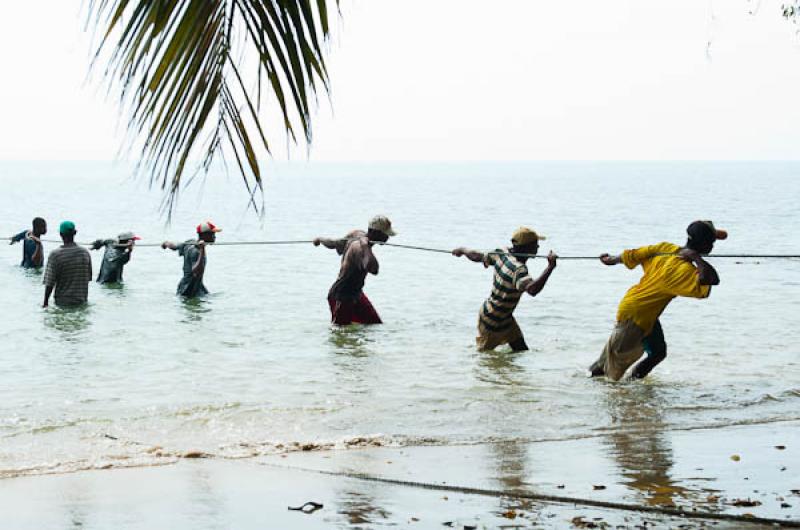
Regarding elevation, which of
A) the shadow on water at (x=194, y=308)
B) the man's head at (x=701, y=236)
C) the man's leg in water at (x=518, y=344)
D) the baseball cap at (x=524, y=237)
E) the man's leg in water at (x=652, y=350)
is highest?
the man's head at (x=701, y=236)

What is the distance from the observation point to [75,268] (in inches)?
615

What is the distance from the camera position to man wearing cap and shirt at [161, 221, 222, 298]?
53.3 ft

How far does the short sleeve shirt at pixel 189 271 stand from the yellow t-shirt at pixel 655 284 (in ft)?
27.4

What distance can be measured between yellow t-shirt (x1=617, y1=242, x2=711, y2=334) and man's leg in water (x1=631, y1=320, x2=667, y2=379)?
0.82 feet

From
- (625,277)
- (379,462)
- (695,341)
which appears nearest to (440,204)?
(625,277)

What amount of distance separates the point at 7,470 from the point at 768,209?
7382 centimetres

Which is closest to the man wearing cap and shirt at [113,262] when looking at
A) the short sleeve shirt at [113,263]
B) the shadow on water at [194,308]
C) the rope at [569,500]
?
the short sleeve shirt at [113,263]

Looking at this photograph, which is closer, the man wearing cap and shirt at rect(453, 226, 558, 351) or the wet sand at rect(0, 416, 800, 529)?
the wet sand at rect(0, 416, 800, 529)

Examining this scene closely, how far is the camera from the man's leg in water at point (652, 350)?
32.5ft

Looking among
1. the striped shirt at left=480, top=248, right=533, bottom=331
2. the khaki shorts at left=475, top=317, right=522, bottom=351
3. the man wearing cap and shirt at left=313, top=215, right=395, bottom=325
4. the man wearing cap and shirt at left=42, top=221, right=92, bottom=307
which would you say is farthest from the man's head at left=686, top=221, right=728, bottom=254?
the man wearing cap and shirt at left=42, top=221, right=92, bottom=307

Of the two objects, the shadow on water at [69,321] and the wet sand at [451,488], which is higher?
the wet sand at [451,488]

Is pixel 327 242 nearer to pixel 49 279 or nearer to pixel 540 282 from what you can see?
pixel 540 282

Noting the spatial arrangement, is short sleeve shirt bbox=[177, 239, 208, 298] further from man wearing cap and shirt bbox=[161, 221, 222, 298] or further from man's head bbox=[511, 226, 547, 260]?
man's head bbox=[511, 226, 547, 260]

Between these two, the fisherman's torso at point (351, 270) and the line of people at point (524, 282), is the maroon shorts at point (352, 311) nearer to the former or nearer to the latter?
the line of people at point (524, 282)
